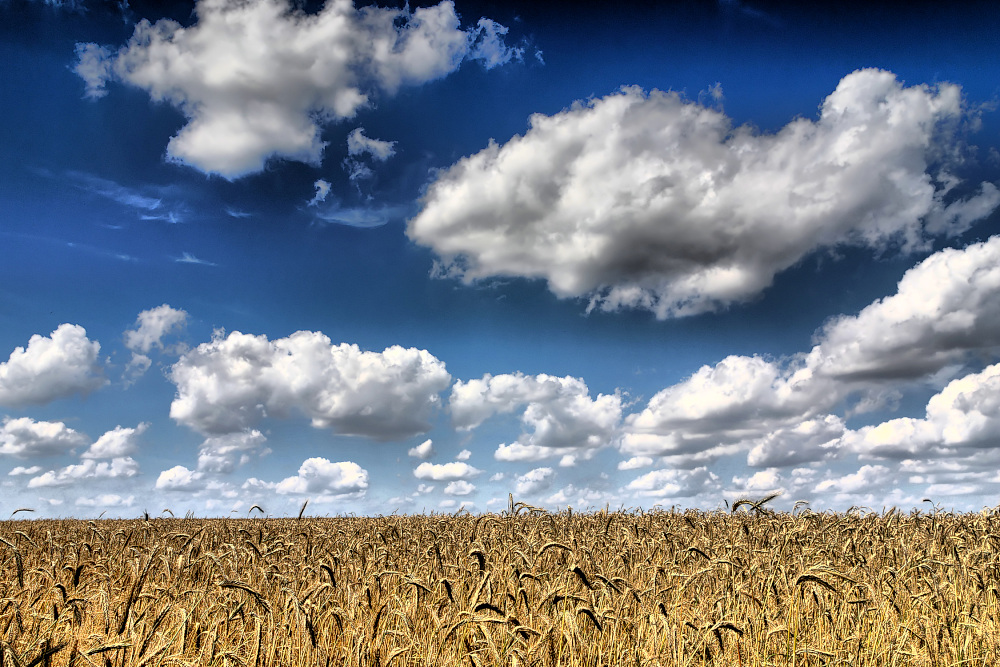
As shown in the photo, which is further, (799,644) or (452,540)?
(452,540)

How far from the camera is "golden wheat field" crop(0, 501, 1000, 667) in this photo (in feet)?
15.7

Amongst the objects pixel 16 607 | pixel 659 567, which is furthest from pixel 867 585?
pixel 16 607

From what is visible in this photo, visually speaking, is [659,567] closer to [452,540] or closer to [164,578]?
[452,540]

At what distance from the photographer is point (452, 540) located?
9641 millimetres

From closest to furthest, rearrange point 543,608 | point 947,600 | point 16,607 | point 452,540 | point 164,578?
1. point 16,607
2. point 543,608
3. point 947,600
4. point 164,578
5. point 452,540

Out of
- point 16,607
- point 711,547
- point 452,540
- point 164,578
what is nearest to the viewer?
point 16,607

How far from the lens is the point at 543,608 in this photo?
18.2 feet

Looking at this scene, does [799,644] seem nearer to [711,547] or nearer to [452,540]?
[711,547]

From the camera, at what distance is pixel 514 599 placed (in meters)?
5.93

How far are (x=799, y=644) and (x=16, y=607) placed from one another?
603 centimetres

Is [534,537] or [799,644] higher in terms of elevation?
[534,537]

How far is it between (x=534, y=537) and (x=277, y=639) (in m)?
4.62

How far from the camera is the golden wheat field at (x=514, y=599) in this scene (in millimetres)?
4793

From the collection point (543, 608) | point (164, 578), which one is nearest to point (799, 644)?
point (543, 608)
